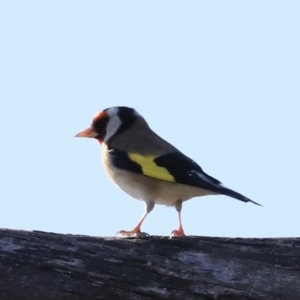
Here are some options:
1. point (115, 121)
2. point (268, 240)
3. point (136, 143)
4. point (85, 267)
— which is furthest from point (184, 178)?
point (85, 267)

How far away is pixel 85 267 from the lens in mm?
2715

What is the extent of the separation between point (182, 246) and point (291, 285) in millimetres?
413

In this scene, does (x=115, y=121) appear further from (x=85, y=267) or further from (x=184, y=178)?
(x=85, y=267)

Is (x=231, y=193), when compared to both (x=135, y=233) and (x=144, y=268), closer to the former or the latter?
(x=135, y=233)

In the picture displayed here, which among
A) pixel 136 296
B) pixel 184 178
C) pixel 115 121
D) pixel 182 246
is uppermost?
pixel 115 121

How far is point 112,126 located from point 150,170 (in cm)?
92

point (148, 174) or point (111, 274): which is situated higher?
point (148, 174)

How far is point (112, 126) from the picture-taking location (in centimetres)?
599

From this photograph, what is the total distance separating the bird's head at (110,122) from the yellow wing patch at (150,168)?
562mm

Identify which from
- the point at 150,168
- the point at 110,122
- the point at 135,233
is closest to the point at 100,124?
the point at 110,122

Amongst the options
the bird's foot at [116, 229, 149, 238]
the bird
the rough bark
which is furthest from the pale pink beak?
the rough bark

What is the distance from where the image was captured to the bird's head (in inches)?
236

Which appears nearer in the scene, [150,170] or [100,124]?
[150,170]

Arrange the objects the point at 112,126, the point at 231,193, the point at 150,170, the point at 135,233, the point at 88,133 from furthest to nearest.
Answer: the point at 88,133 < the point at 112,126 < the point at 150,170 < the point at 231,193 < the point at 135,233
